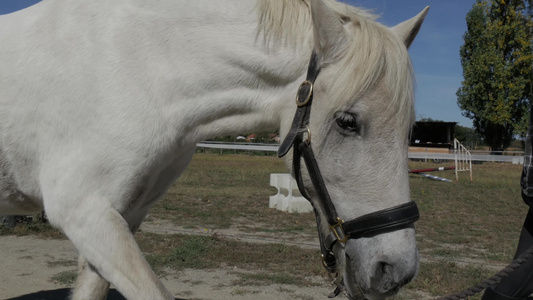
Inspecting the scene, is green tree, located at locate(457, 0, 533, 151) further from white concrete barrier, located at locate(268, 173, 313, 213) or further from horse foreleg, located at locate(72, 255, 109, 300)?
horse foreleg, located at locate(72, 255, 109, 300)

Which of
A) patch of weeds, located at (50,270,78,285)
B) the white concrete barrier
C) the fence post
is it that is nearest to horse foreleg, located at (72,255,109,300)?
patch of weeds, located at (50,270,78,285)

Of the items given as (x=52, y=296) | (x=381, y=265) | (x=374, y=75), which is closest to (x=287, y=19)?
(x=374, y=75)

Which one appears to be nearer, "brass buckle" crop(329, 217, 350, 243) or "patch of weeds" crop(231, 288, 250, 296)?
"brass buckle" crop(329, 217, 350, 243)

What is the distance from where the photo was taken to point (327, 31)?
2.05m

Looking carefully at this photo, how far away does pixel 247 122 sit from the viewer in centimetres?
239

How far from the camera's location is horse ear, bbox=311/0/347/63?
201 cm

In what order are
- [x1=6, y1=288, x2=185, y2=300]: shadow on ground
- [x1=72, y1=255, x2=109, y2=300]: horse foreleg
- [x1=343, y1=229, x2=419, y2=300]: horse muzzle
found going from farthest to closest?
1. [x1=6, y1=288, x2=185, y2=300]: shadow on ground
2. [x1=72, y1=255, x2=109, y2=300]: horse foreleg
3. [x1=343, y1=229, x2=419, y2=300]: horse muzzle

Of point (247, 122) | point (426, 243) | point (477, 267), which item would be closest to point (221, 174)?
point (426, 243)

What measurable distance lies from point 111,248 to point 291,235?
5370 millimetres

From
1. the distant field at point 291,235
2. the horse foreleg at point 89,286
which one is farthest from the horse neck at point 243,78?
the distant field at point 291,235

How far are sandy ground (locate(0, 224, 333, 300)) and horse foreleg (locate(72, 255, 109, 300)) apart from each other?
1700mm

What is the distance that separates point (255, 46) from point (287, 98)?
32cm

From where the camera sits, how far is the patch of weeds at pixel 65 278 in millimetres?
4507

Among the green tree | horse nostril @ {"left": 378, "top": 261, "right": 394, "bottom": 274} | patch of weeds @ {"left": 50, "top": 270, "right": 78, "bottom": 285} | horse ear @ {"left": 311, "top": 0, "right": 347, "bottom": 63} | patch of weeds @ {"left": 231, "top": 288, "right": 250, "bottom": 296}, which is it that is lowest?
Answer: patch of weeds @ {"left": 231, "top": 288, "right": 250, "bottom": 296}
